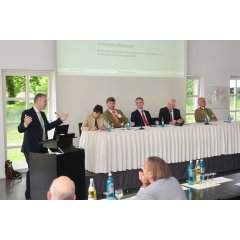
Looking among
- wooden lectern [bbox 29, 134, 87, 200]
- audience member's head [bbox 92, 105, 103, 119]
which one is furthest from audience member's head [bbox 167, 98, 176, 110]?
wooden lectern [bbox 29, 134, 87, 200]

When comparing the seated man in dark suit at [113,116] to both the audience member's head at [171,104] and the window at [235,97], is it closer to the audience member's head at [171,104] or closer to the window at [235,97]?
the audience member's head at [171,104]

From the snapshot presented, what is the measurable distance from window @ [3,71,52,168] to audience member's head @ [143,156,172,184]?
14.9 feet

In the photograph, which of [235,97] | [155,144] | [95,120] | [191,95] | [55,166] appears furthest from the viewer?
[235,97]

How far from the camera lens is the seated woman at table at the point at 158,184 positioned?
2342mm

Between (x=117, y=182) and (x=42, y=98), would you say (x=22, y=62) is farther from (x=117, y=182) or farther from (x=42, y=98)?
(x=117, y=182)

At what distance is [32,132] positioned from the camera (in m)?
4.59

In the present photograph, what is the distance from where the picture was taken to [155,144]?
17.8 feet

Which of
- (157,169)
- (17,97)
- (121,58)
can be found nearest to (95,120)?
(17,97)

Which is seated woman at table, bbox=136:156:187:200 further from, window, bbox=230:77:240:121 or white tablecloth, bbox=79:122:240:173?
window, bbox=230:77:240:121

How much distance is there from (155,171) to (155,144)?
303cm

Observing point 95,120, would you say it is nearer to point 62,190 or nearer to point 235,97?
point 62,190

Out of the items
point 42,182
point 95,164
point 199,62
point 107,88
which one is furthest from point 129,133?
point 199,62
